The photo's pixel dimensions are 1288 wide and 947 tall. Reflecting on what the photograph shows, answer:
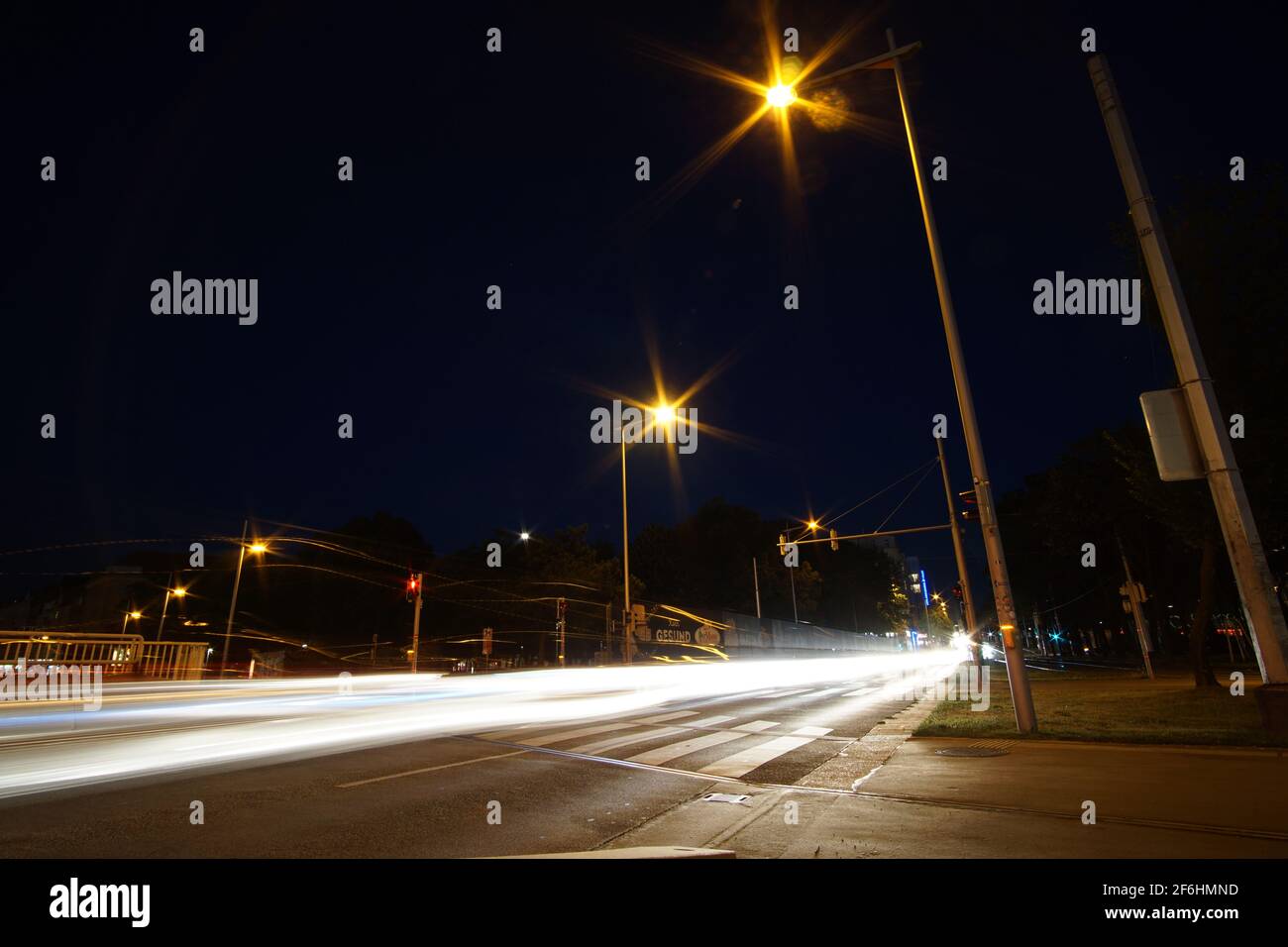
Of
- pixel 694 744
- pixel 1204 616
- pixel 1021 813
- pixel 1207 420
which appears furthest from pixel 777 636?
pixel 1021 813

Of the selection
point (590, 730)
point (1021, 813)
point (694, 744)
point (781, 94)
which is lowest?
point (590, 730)

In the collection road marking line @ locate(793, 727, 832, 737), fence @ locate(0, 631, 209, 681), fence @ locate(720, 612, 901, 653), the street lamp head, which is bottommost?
fence @ locate(720, 612, 901, 653)

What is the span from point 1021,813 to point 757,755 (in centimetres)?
463

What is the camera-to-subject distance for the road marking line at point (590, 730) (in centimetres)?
1188

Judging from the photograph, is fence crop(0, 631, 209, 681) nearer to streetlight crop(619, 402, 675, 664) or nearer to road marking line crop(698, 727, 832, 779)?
streetlight crop(619, 402, 675, 664)

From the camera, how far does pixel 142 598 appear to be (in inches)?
2940

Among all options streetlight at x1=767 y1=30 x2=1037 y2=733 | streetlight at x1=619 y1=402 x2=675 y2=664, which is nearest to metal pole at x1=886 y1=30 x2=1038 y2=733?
streetlight at x1=767 y1=30 x2=1037 y2=733

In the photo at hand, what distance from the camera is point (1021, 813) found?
18.8 ft

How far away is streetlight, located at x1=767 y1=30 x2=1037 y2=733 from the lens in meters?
11.2

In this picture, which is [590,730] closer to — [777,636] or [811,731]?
[811,731]

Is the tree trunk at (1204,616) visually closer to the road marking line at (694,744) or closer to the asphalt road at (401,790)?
the asphalt road at (401,790)

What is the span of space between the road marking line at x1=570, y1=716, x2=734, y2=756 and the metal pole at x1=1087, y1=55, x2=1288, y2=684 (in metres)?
9.10
